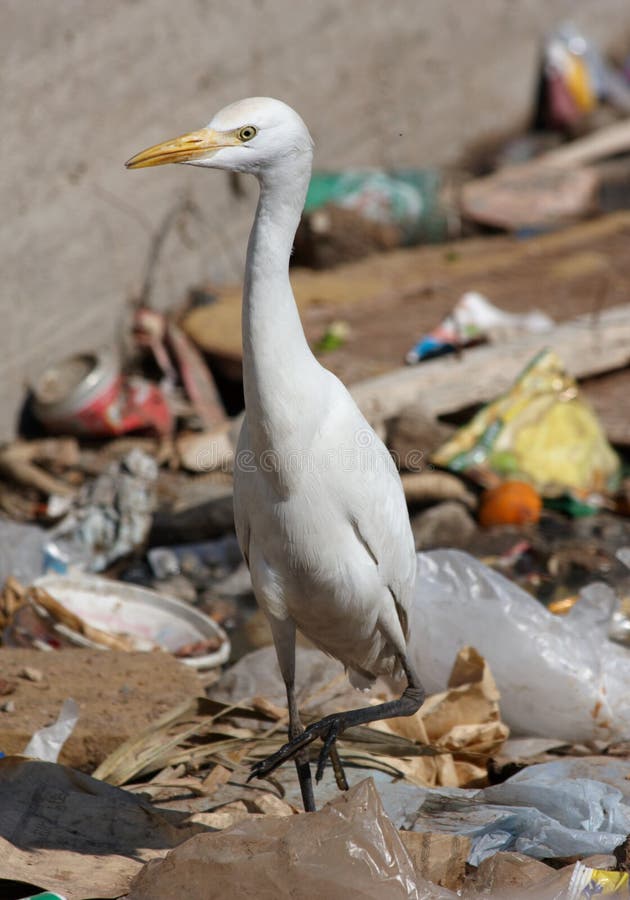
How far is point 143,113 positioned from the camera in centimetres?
614

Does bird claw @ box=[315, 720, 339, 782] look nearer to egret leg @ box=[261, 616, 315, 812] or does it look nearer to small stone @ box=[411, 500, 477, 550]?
egret leg @ box=[261, 616, 315, 812]

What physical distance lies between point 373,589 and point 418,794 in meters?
0.61

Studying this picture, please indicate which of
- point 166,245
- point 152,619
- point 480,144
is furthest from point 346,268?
point 152,619

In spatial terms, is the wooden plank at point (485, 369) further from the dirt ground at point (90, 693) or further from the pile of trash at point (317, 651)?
the dirt ground at point (90, 693)

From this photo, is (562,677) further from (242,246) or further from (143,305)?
(242,246)

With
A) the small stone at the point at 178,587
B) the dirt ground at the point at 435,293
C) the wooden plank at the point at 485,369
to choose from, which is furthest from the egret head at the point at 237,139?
the dirt ground at the point at 435,293

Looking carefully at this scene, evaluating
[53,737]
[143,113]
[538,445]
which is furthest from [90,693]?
[143,113]

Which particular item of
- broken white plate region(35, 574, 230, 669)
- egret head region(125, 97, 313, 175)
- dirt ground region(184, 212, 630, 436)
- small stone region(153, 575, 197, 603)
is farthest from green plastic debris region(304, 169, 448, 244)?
egret head region(125, 97, 313, 175)

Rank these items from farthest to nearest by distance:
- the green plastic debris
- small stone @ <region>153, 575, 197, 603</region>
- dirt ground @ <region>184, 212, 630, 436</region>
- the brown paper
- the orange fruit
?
the green plastic debris, dirt ground @ <region>184, 212, 630, 436</region>, the orange fruit, small stone @ <region>153, 575, 197, 603</region>, the brown paper

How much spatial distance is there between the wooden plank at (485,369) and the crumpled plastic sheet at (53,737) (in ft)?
8.23

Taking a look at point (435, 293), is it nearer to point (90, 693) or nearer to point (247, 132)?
point (90, 693)

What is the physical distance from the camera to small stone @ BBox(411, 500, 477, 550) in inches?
183

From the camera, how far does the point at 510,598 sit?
351 centimetres

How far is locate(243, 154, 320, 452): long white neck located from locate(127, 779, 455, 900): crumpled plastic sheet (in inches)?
31.6
